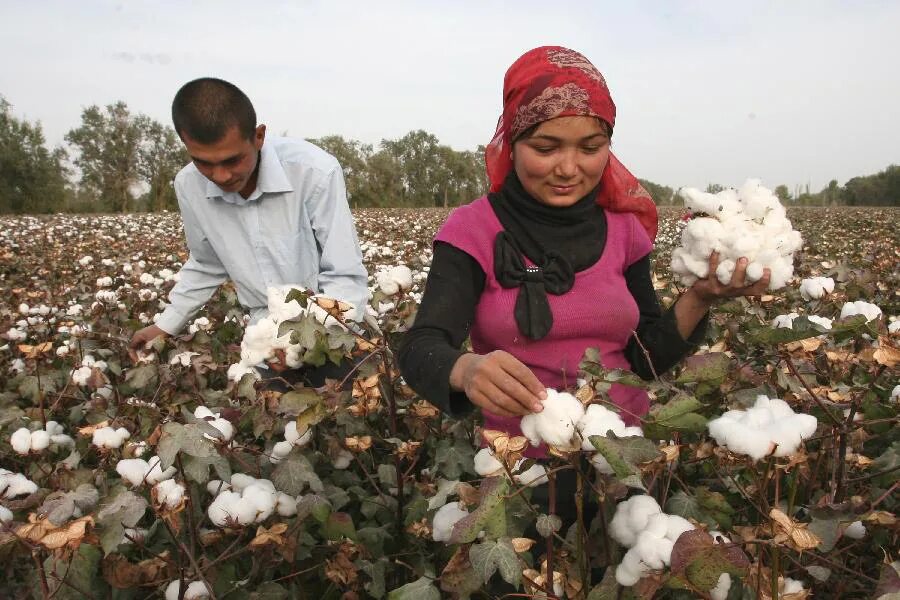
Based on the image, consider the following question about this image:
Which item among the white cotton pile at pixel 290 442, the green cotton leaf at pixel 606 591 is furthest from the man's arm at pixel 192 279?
the green cotton leaf at pixel 606 591

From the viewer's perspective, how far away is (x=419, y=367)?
3.56 ft

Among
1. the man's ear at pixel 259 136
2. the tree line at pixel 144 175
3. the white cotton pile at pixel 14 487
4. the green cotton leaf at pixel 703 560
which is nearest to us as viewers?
the green cotton leaf at pixel 703 560

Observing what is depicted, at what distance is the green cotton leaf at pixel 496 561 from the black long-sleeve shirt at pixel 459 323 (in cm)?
26

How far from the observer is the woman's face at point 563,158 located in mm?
1176

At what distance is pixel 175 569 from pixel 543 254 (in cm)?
90

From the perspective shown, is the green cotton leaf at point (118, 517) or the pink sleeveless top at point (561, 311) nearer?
the green cotton leaf at point (118, 517)

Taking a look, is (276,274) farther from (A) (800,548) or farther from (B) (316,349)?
(A) (800,548)

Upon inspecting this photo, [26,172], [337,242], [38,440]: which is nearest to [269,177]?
[337,242]

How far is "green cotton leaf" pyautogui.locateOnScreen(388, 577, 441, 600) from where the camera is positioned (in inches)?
38.5

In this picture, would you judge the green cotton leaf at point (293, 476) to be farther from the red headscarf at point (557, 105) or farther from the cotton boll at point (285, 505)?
the red headscarf at point (557, 105)

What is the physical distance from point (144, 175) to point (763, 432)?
42.7 meters

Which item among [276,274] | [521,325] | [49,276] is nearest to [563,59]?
[521,325]

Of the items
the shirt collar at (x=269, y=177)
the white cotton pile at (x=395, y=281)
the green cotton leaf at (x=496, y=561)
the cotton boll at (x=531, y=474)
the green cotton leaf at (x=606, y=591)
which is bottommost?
the green cotton leaf at (x=606, y=591)

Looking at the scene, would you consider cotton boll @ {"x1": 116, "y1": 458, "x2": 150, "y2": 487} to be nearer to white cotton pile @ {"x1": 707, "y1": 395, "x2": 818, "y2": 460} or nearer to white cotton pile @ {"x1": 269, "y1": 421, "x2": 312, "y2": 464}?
white cotton pile @ {"x1": 269, "y1": 421, "x2": 312, "y2": 464}
